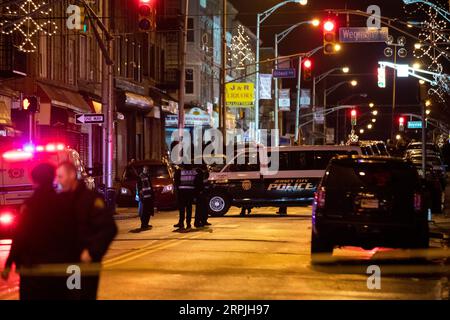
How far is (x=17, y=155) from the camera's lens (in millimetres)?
16469

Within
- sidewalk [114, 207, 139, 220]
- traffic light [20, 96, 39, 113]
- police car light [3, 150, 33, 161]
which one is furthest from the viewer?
sidewalk [114, 207, 139, 220]

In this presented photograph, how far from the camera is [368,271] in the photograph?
11.7m

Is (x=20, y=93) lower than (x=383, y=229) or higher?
higher

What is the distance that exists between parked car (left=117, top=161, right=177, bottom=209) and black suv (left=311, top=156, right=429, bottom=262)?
13929 mm

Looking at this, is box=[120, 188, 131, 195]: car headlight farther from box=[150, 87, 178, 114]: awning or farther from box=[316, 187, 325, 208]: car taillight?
box=[150, 87, 178, 114]: awning

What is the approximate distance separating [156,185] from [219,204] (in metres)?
3.96

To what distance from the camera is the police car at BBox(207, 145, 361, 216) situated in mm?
22797

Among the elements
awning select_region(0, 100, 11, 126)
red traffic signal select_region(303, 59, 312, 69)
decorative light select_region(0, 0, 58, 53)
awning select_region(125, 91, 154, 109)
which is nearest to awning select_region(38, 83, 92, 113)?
decorative light select_region(0, 0, 58, 53)

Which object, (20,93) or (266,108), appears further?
(266,108)

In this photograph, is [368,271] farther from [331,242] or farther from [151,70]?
[151,70]

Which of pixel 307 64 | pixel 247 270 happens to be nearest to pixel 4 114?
pixel 307 64

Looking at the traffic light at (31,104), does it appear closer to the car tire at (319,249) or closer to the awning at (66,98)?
the awning at (66,98)

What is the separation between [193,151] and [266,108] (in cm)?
2891

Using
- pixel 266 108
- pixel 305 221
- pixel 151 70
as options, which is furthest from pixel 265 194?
pixel 266 108
